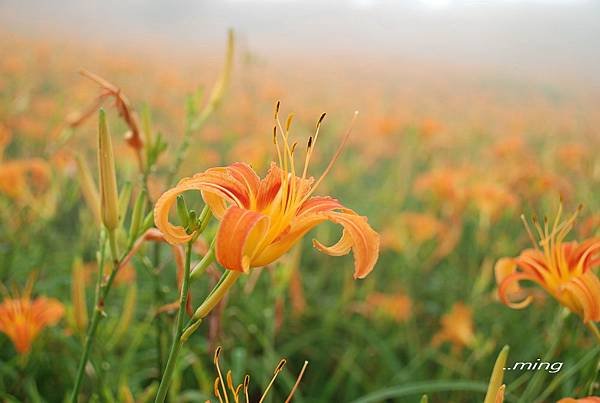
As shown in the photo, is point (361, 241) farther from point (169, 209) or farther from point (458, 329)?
point (458, 329)

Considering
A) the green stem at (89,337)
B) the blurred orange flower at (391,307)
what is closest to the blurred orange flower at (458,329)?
the blurred orange flower at (391,307)

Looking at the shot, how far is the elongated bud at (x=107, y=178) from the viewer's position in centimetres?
63

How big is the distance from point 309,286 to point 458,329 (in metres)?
0.70

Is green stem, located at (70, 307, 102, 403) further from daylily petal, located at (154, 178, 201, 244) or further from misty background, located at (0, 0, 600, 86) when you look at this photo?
misty background, located at (0, 0, 600, 86)

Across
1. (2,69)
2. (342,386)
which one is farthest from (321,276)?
(2,69)

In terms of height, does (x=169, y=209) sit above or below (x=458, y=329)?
above

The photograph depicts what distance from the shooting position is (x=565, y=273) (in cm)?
79

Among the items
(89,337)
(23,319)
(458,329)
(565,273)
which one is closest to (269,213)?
(89,337)

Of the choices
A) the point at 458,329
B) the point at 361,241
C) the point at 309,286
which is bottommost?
the point at 309,286

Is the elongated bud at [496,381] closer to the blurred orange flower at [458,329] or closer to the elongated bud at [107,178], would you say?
the elongated bud at [107,178]

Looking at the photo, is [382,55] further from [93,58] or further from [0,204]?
[0,204]

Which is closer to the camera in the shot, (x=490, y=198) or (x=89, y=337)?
(x=89, y=337)

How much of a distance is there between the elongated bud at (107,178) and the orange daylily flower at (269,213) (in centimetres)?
15

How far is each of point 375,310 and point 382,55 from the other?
10.3 meters
